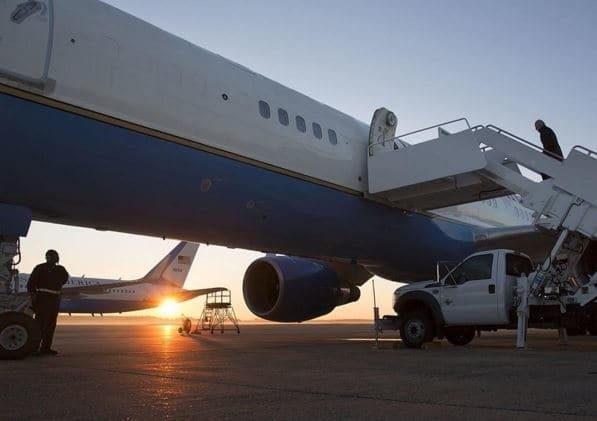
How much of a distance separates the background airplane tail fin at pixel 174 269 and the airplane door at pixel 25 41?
99.3 feet

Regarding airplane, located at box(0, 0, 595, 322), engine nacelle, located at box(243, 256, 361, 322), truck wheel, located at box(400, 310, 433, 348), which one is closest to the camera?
airplane, located at box(0, 0, 595, 322)

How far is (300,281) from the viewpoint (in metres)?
13.9

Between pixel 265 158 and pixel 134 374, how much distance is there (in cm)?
481

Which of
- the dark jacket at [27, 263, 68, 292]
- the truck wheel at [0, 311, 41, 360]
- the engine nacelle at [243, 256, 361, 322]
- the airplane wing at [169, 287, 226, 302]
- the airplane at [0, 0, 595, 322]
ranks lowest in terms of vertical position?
the truck wheel at [0, 311, 41, 360]

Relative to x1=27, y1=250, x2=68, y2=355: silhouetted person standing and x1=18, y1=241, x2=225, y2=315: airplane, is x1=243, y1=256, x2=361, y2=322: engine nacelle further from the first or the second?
x1=18, y1=241, x2=225, y2=315: airplane

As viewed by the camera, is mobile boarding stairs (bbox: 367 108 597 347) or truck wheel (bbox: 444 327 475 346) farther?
truck wheel (bbox: 444 327 475 346)

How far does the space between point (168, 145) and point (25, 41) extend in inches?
86.7

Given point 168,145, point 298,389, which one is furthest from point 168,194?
point 298,389

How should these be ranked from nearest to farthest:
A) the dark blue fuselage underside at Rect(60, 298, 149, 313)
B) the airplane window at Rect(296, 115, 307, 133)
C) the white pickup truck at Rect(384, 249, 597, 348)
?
the white pickup truck at Rect(384, 249, 597, 348), the airplane window at Rect(296, 115, 307, 133), the dark blue fuselage underside at Rect(60, 298, 149, 313)

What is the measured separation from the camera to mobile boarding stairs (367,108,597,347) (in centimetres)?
980

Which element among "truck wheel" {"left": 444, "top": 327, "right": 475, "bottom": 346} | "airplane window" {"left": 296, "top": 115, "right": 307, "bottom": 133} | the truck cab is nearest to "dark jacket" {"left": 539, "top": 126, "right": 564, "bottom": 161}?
the truck cab

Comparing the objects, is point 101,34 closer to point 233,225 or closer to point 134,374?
point 233,225

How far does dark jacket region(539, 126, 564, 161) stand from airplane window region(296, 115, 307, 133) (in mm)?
4529

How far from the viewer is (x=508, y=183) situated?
1096 cm
